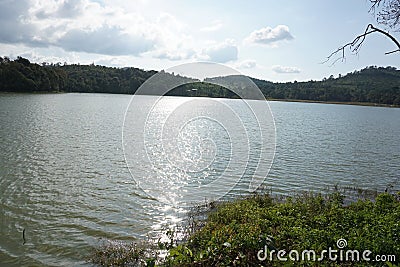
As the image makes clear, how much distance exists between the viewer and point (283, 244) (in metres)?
7.39

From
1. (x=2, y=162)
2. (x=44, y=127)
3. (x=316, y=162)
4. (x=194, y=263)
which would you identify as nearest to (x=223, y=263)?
(x=194, y=263)

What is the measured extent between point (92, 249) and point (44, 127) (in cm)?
2580

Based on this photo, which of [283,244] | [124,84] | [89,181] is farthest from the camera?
[124,84]

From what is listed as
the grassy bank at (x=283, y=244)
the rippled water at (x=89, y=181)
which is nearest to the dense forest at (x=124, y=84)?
the rippled water at (x=89, y=181)

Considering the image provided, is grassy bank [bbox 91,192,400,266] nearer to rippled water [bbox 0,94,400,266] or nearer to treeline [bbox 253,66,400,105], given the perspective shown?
rippled water [bbox 0,94,400,266]

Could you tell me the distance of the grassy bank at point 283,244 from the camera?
6406 millimetres

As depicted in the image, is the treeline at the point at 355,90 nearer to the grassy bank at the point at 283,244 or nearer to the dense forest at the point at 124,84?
the dense forest at the point at 124,84

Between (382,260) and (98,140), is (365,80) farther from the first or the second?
(382,260)

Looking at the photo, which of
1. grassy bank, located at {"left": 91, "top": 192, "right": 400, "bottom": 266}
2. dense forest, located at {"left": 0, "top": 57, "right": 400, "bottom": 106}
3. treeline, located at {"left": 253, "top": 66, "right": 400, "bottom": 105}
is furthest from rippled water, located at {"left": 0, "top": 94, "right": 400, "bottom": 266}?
treeline, located at {"left": 253, "top": 66, "right": 400, "bottom": 105}

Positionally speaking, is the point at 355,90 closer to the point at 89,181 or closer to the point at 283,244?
the point at 89,181

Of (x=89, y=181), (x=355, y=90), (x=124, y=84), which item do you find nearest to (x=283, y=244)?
(x=89, y=181)

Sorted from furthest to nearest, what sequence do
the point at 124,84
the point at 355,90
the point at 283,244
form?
the point at 355,90
the point at 124,84
the point at 283,244

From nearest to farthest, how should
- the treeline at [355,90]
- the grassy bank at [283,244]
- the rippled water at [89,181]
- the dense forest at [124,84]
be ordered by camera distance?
the grassy bank at [283,244] < the rippled water at [89,181] < the dense forest at [124,84] < the treeline at [355,90]

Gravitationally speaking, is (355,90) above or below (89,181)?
above
